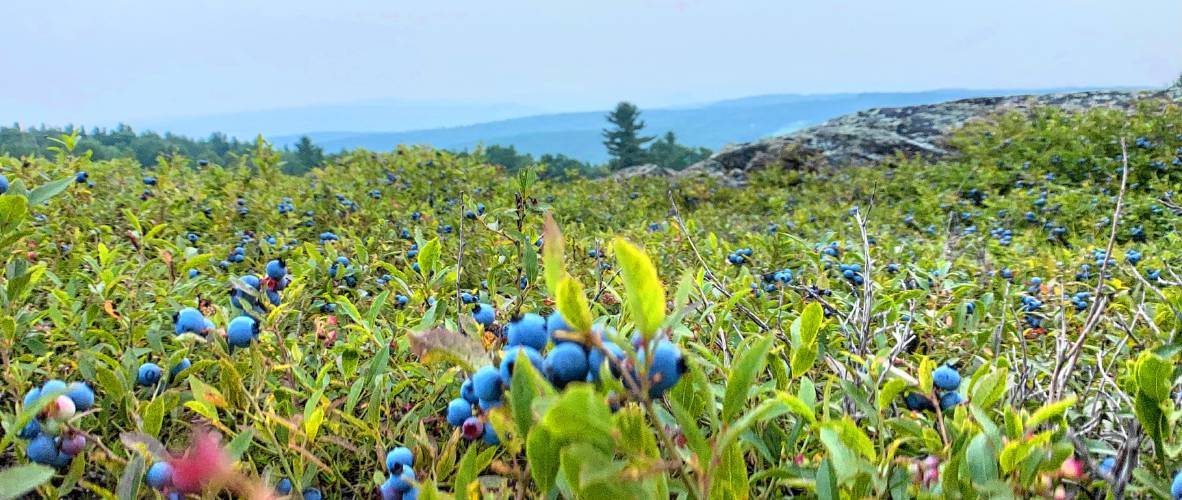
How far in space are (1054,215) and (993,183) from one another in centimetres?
269

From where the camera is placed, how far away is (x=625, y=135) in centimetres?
5478

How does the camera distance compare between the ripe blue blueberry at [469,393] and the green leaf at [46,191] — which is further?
the green leaf at [46,191]

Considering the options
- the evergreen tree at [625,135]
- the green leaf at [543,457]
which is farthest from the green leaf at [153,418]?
the evergreen tree at [625,135]

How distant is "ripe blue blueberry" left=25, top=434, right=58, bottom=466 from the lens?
36.9 inches

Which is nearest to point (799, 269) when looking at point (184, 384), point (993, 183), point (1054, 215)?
point (184, 384)

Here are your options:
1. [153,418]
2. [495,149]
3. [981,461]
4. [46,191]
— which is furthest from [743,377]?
[495,149]

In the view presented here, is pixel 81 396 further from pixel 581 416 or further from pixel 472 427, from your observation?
pixel 581 416

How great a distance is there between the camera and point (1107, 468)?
3.39ft

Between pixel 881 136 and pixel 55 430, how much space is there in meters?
13.7

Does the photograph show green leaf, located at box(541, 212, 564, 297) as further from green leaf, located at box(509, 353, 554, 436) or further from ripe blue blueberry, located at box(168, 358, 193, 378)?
ripe blue blueberry, located at box(168, 358, 193, 378)

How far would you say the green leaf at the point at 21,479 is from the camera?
70 cm

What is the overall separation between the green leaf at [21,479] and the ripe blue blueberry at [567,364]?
0.53 metres

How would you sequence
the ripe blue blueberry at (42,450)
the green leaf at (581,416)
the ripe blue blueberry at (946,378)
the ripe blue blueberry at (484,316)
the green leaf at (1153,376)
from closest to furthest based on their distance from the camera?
the green leaf at (581,416) → the green leaf at (1153,376) → the ripe blue blueberry at (42,450) → the ripe blue blueberry at (946,378) → the ripe blue blueberry at (484,316)

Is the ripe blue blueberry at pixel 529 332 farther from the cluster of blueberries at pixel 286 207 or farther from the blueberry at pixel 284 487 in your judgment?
the cluster of blueberries at pixel 286 207
